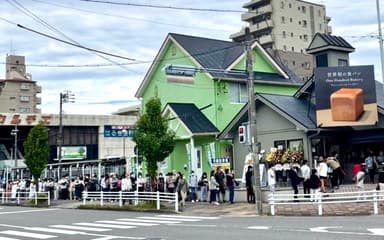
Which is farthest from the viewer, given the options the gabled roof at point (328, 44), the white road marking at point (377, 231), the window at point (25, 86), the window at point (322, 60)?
the window at point (25, 86)

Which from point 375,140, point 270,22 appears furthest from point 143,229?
point 270,22

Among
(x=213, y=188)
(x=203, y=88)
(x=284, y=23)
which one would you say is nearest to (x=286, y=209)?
(x=213, y=188)

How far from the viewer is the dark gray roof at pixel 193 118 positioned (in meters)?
33.3

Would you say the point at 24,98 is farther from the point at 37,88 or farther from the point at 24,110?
the point at 37,88

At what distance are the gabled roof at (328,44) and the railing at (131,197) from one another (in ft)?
44.3

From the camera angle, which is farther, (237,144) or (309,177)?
(237,144)

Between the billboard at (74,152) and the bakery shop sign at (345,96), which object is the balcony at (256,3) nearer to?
the billboard at (74,152)

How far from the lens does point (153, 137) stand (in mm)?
26078

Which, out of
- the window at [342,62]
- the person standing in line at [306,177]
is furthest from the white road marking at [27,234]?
the window at [342,62]

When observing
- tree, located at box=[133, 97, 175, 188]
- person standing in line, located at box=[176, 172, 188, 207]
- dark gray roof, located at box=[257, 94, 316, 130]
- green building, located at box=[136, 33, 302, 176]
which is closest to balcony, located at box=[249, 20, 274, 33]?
green building, located at box=[136, 33, 302, 176]

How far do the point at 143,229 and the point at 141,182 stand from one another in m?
13.2

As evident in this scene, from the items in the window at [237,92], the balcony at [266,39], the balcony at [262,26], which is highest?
the balcony at [262,26]

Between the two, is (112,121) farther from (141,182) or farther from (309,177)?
(309,177)

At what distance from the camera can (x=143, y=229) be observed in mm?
16453
